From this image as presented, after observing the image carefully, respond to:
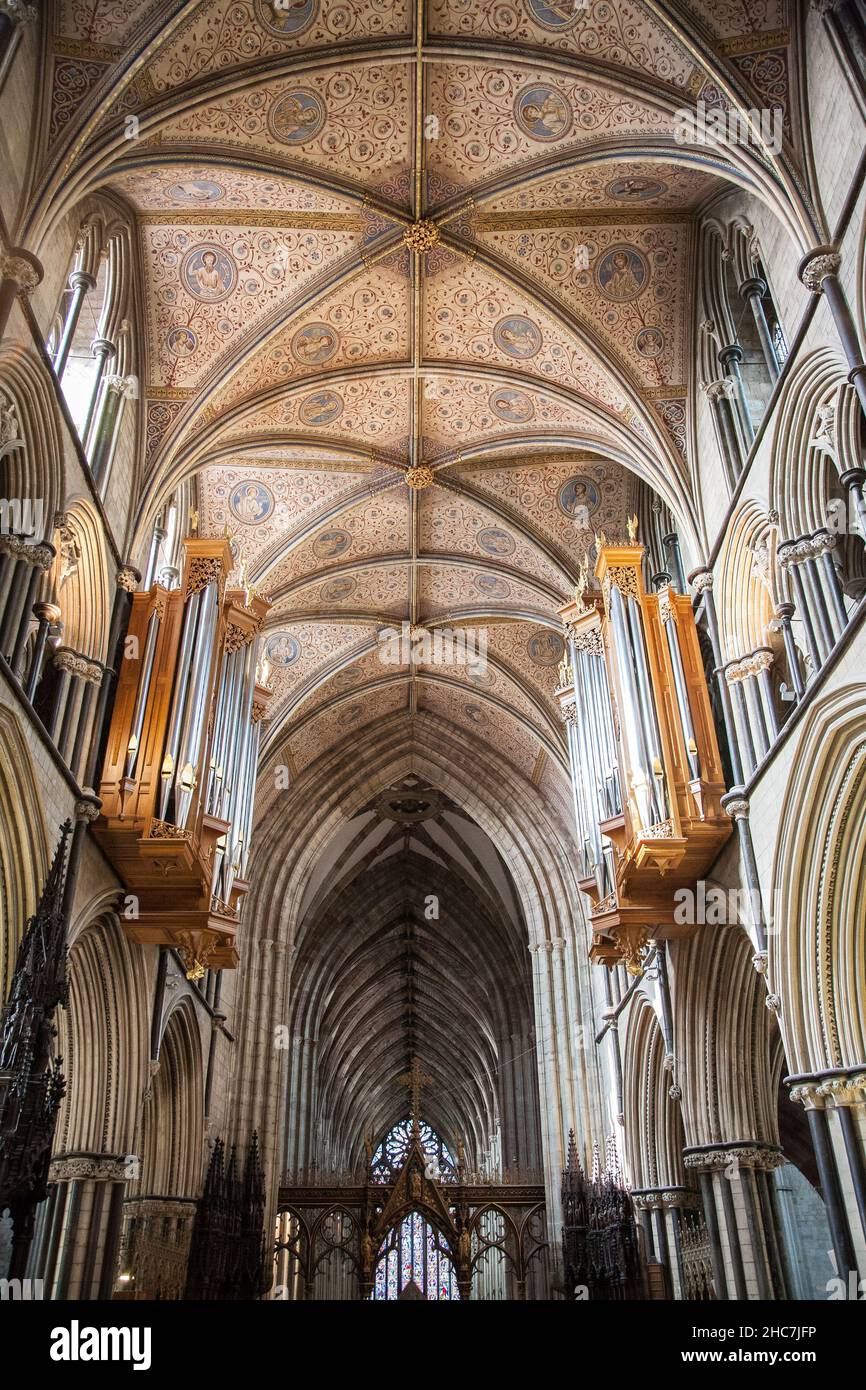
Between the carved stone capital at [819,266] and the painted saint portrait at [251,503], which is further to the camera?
the painted saint portrait at [251,503]

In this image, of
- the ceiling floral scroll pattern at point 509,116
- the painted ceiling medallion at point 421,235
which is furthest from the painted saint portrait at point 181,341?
the ceiling floral scroll pattern at point 509,116

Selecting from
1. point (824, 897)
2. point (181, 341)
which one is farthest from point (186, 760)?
point (824, 897)

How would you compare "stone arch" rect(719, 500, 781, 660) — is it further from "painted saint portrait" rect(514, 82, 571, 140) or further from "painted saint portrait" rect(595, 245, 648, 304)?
"painted saint portrait" rect(514, 82, 571, 140)

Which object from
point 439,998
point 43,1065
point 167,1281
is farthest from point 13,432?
point 439,998

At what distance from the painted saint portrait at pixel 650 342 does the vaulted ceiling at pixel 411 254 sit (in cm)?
3

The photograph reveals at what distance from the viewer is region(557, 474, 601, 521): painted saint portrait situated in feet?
57.3

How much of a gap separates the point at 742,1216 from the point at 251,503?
38.9 feet

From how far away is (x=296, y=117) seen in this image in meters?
12.2

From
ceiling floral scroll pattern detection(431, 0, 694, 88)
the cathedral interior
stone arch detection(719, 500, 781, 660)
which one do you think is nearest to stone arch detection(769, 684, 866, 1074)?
the cathedral interior

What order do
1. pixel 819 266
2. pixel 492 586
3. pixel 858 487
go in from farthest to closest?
pixel 492 586
pixel 819 266
pixel 858 487

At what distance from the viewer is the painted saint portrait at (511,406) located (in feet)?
51.4

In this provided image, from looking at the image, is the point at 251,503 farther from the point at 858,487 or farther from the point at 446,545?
the point at 858,487

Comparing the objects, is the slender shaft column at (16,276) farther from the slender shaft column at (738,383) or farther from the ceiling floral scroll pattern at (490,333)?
the slender shaft column at (738,383)

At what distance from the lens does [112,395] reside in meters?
13.1
